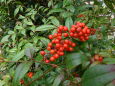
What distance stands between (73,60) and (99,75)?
137 mm

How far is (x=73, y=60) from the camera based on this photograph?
881 millimetres

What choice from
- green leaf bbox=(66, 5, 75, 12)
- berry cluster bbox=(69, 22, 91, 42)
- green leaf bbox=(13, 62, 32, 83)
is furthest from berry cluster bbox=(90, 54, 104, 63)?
green leaf bbox=(66, 5, 75, 12)

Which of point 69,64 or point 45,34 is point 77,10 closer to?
point 45,34

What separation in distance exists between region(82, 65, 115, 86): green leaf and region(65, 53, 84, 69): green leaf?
7cm

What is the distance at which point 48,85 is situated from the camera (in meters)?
1.29

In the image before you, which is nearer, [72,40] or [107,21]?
[72,40]

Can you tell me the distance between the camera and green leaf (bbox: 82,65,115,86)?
79cm

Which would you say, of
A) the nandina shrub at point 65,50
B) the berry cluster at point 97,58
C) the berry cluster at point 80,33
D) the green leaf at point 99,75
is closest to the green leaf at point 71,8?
the nandina shrub at point 65,50

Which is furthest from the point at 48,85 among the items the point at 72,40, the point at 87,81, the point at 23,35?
the point at 23,35

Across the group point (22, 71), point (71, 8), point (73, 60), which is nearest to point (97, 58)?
point (73, 60)

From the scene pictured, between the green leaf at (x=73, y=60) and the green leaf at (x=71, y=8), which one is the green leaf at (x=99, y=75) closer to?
the green leaf at (x=73, y=60)

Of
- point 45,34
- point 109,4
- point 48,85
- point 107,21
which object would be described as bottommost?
→ point 48,85

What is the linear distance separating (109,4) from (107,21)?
0.15 m

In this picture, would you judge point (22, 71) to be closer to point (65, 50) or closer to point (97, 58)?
point (65, 50)
